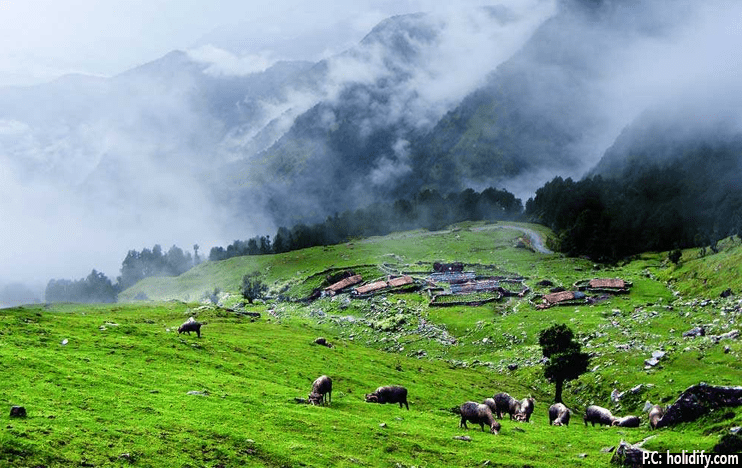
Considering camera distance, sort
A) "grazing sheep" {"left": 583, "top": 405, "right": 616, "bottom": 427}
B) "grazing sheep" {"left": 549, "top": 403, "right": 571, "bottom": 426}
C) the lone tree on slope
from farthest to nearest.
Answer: the lone tree on slope, "grazing sheep" {"left": 549, "top": 403, "right": 571, "bottom": 426}, "grazing sheep" {"left": 583, "top": 405, "right": 616, "bottom": 427}

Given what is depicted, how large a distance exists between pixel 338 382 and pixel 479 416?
20943 millimetres

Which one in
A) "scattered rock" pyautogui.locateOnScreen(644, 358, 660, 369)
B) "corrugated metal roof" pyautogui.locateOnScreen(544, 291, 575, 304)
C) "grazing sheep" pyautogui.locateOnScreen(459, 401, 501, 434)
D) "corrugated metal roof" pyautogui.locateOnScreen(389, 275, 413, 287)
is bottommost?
"scattered rock" pyautogui.locateOnScreen(644, 358, 660, 369)

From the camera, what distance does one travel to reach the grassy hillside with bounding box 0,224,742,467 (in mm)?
29609

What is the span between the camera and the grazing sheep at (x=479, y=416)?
130 feet

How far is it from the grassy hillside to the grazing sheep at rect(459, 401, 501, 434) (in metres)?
1.13

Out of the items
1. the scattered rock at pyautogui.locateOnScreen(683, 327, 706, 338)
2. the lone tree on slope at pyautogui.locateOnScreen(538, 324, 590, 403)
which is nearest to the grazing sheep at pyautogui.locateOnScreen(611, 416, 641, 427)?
the lone tree on slope at pyautogui.locateOnScreen(538, 324, 590, 403)

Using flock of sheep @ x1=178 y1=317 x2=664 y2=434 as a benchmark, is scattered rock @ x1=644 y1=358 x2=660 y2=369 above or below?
below

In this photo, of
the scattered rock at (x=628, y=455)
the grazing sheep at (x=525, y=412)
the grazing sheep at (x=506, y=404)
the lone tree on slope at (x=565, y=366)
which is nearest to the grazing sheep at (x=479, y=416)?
the grazing sheep at (x=525, y=412)

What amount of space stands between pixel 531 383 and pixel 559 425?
34120 millimetres

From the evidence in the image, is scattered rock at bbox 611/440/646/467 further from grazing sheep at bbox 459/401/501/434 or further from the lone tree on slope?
the lone tree on slope

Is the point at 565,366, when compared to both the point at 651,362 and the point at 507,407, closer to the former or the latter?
the point at 651,362

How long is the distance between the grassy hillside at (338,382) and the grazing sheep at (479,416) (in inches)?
44.7

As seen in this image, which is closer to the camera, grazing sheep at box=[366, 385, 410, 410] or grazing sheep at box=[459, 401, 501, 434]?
grazing sheep at box=[459, 401, 501, 434]

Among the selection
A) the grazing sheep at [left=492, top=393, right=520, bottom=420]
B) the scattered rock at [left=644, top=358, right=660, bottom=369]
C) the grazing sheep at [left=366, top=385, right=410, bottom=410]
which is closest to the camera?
the grazing sheep at [left=366, top=385, right=410, bottom=410]
